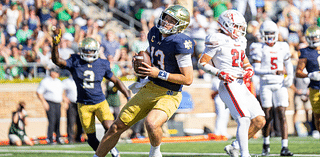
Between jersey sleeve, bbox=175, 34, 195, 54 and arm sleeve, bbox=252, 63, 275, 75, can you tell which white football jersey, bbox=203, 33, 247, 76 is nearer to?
jersey sleeve, bbox=175, 34, 195, 54

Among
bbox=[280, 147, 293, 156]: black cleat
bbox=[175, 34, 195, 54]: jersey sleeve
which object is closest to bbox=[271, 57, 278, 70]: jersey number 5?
bbox=[280, 147, 293, 156]: black cleat

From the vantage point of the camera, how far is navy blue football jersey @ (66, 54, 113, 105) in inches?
282

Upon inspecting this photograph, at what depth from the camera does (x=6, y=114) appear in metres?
13.0

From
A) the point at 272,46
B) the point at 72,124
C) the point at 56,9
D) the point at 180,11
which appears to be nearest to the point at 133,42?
the point at 56,9

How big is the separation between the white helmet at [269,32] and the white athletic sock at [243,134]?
2.57 m

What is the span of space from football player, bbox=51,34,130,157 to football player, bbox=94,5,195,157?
5.10 feet

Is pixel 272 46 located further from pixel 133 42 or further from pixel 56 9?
pixel 56 9

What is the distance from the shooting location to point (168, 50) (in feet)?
17.6

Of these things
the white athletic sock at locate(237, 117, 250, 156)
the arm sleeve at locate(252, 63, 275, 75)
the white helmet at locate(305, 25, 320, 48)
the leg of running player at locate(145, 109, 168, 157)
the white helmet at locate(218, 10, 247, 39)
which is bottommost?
the white athletic sock at locate(237, 117, 250, 156)

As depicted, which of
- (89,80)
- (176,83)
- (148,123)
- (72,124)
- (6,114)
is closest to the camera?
(148,123)

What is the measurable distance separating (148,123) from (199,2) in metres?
11.4

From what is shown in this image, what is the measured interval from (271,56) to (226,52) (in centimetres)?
230

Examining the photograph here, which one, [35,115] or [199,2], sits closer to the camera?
[35,115]

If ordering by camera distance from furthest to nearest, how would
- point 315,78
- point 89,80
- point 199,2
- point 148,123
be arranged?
point 199,2 < point 315,78 < point 89,80 < point 148,123
